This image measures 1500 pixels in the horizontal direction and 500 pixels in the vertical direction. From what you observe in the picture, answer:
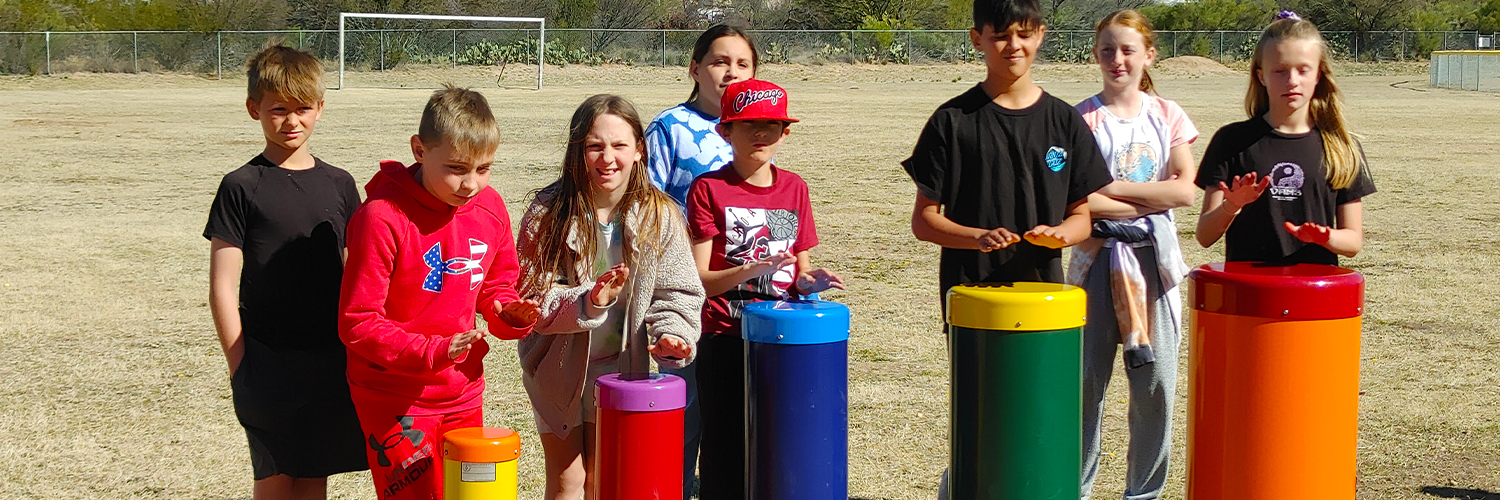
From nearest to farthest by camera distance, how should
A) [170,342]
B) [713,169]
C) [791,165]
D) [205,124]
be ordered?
[713,169] → [170,342] → [791,165] → [205,124]

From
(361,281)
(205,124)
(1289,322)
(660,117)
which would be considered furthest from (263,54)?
(205,124)

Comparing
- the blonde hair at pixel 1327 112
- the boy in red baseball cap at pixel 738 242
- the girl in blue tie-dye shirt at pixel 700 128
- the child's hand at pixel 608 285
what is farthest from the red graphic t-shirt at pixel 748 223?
the blonde hair at pixel 1327 112

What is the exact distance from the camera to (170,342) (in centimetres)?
664

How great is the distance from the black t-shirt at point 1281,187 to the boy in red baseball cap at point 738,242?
123 centimetres

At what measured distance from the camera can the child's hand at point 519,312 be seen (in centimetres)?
309

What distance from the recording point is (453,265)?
3166mm

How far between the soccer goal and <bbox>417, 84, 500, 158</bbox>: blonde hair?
40.3 m

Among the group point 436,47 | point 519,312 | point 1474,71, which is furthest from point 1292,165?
point 436,47

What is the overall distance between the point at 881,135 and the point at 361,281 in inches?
661

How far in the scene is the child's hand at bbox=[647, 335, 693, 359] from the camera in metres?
3.28

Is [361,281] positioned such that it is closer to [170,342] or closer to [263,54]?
[263,54]

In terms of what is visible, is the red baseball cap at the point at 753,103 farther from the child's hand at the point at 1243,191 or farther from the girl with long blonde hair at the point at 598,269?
the child's hand at the point at 1243,191

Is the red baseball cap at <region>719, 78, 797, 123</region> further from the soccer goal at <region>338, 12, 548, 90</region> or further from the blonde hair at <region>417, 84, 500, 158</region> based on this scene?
the soccer goal at <region>338, 12, 548, 90</region>

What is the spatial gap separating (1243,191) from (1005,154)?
0.63 m
